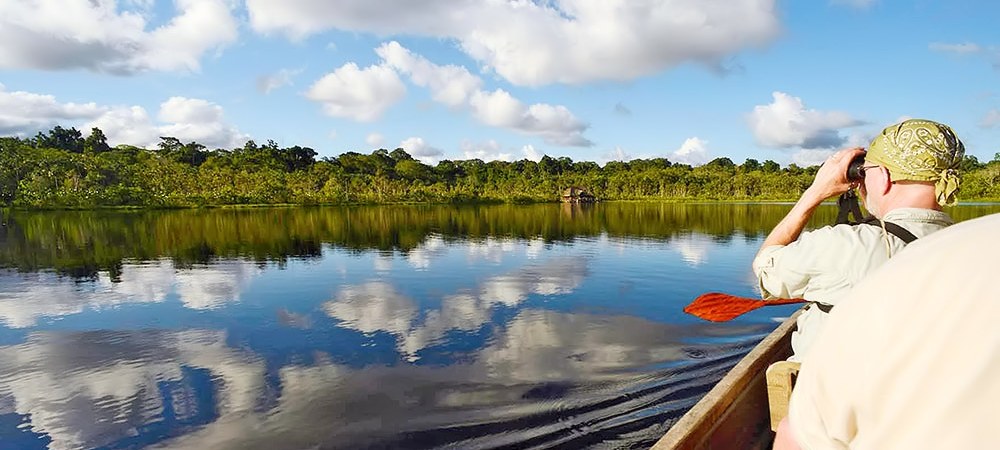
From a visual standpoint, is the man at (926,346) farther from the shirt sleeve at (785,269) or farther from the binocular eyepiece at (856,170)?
the binocular eyepiece at (856,170)

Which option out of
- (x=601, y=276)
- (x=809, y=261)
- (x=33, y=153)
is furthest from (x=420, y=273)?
(x=33, y=153)

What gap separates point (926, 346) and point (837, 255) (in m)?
1.32

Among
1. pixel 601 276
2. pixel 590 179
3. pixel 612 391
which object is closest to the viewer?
pixel 612 391

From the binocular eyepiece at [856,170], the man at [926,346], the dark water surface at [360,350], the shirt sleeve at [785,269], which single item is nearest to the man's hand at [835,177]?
the binocular eyepiece at [856,170]

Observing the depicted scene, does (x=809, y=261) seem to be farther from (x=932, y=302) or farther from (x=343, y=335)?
(x=343, y=335)

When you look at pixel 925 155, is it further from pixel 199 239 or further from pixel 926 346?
pixel 199 239

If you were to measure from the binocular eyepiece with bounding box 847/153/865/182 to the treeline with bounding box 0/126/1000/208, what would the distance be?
54.5 metres

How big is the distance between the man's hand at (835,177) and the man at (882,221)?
6cm

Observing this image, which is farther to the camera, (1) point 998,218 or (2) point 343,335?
(2) point 343,335

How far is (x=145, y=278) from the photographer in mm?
12938

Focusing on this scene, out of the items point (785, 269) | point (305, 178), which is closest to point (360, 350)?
point (785, 269)

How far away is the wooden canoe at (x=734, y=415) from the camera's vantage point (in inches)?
85.2

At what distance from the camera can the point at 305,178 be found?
64438 millimetres

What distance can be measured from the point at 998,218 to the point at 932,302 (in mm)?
133
